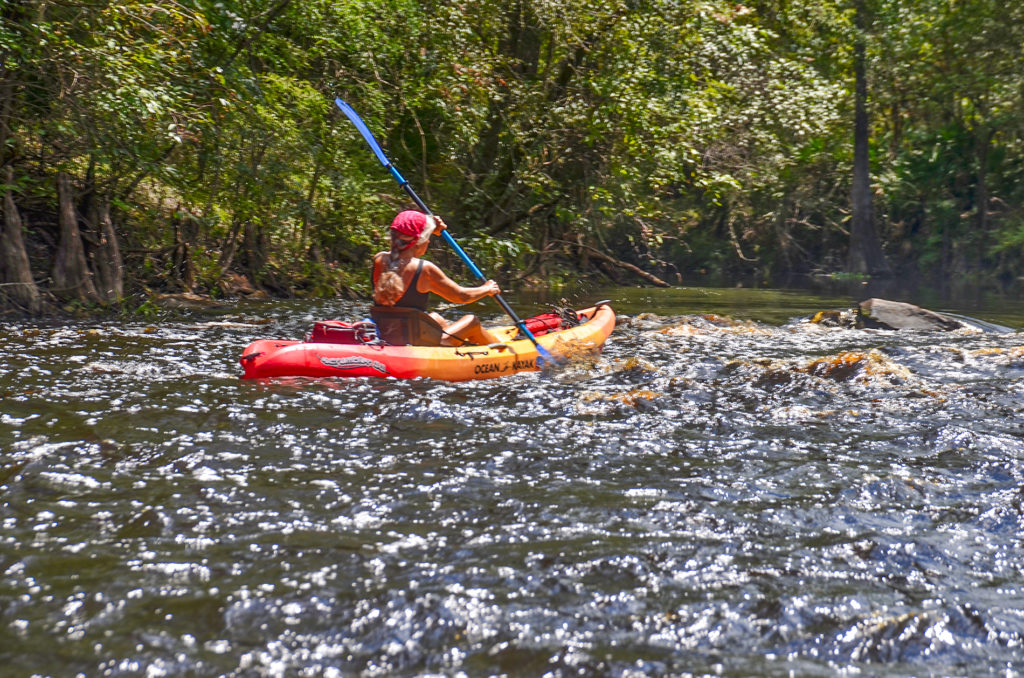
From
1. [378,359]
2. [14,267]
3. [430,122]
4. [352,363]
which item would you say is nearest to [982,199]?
[430,122]

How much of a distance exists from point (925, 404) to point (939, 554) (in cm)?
287

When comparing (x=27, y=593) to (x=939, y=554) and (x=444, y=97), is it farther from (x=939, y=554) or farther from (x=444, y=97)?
(x=444, y=97)

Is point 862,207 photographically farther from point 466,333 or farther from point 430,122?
point 466,333

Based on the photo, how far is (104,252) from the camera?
409 inches

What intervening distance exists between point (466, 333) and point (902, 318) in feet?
20.7

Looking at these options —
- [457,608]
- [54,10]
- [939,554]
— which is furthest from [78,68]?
[939,554]

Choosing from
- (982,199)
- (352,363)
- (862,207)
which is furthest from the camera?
(862,207)

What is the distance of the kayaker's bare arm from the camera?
23.0ft

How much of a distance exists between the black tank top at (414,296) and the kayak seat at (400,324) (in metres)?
0.03

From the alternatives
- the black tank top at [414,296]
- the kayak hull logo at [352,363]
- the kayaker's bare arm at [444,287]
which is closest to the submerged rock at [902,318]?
the kayaker's bare arm at [444,287]

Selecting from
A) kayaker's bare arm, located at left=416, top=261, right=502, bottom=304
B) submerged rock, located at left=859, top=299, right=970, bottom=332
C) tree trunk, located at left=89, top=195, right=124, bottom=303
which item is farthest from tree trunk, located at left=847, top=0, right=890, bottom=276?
tree trunk, located at left=89, top=195, right=124, bottom=303

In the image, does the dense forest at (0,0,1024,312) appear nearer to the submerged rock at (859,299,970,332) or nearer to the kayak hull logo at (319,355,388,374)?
the kayak hull logo at (319,355,388,374)

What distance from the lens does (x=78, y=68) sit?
8.03 meters

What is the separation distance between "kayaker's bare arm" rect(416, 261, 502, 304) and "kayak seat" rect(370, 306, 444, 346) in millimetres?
224
